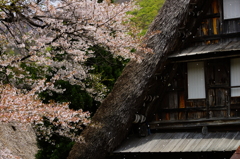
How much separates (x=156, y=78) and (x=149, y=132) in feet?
5.22

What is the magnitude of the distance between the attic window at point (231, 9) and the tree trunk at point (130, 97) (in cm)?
105

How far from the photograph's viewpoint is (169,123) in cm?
1132

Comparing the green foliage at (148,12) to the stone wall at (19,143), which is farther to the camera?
the green foliage at (148,12)

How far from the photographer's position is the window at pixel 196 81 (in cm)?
1111

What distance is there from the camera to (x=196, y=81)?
1122 cm

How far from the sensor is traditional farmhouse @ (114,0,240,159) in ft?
34.2

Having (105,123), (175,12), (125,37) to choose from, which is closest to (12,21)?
(125,37)

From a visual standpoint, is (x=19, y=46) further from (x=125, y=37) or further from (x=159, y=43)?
(x=159, y=43)

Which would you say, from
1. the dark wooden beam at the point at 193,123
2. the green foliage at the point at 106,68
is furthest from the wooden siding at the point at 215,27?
the green foliage at the point at 106,68

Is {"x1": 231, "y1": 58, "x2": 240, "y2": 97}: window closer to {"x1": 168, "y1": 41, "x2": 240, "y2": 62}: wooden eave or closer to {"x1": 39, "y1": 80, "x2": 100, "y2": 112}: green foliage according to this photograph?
{"x1": 168, "y1": 41, "x2": 240, "y2": 62}: wooden eave

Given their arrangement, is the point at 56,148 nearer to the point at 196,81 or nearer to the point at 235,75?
the point at 196,81

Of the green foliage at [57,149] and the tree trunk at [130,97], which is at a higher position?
the tree trunk at [130,97]

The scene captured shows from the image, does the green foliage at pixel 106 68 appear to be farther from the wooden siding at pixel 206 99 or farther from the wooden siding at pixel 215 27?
the wooden siding at pixel 215 27

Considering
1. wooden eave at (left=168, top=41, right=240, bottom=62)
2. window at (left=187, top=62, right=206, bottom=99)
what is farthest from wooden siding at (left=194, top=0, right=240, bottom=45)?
window at (left=187, top=62, right=206, bottom=99)
